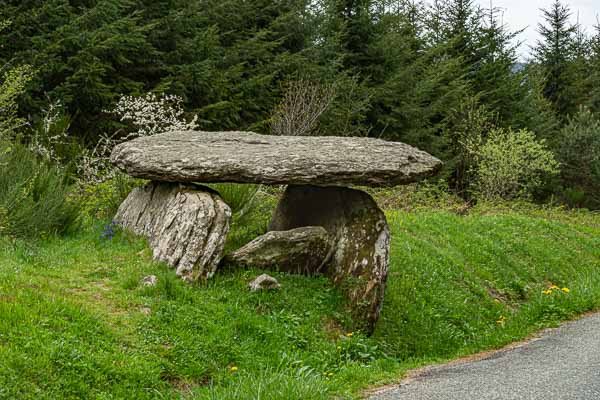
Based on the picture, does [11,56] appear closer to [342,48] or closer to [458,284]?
[458,284]

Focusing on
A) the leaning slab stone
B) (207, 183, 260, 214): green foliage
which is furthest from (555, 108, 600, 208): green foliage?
the leaning slab stone

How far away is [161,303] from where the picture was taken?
714cm

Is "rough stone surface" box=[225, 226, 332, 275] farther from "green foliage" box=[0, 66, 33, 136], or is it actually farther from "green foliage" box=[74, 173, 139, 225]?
"green foliage" box=[0, 66, 33, 136]

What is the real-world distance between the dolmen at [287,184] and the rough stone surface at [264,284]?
0.60 m

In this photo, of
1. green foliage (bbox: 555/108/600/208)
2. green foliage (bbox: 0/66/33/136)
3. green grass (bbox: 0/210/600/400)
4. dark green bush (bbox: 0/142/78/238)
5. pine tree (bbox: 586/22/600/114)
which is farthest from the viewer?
pine tree (bbox: 586/22/600/114)

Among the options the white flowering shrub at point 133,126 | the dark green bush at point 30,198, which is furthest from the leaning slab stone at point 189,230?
the white flowering shrub at point 133,126

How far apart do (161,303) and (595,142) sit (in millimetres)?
30266

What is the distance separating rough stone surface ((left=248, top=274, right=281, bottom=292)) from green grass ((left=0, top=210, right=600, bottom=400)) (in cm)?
11

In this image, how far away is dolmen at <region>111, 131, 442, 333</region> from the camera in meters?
8.33

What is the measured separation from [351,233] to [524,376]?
148 inches

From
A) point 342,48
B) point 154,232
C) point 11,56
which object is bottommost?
point 154,232

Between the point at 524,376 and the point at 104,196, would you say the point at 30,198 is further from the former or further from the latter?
the point at 524,376

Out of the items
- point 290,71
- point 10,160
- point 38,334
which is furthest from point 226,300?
point 290,71

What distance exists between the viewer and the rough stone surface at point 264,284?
8.03 m
